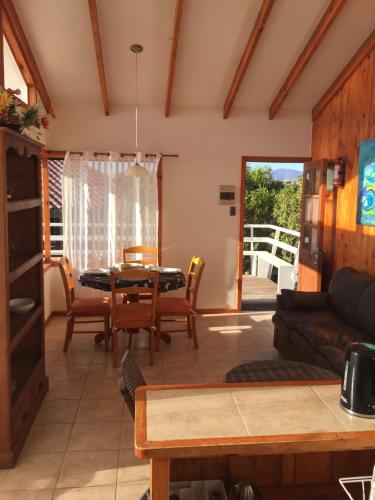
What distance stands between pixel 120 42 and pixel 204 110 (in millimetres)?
1583

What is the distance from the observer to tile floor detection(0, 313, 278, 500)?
2.37 m

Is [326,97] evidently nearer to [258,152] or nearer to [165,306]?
[258,152]

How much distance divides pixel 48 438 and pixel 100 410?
46 centimetres

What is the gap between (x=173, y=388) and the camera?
5.21 feet

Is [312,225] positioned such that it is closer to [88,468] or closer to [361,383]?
[88,468]

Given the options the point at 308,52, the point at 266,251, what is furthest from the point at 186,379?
the point at 266,251

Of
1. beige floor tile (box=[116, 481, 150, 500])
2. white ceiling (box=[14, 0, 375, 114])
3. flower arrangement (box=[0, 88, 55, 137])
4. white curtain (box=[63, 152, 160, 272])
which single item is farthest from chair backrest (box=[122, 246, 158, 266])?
beige floor tile (box=[116, 481, 150, 500])

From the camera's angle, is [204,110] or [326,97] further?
[204,110]

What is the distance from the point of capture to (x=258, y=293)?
23.2 ft

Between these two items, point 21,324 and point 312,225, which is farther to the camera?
point 312,225

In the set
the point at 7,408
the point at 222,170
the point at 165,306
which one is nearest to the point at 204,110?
the point at 222,170

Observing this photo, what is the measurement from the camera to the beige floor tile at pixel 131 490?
7.48ft

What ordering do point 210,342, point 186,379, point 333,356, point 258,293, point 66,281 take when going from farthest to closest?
point 258,293 → point 210,342 → point 66,281 → point 186,379 → point 333,356

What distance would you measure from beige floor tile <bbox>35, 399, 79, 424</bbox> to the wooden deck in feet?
11.1
